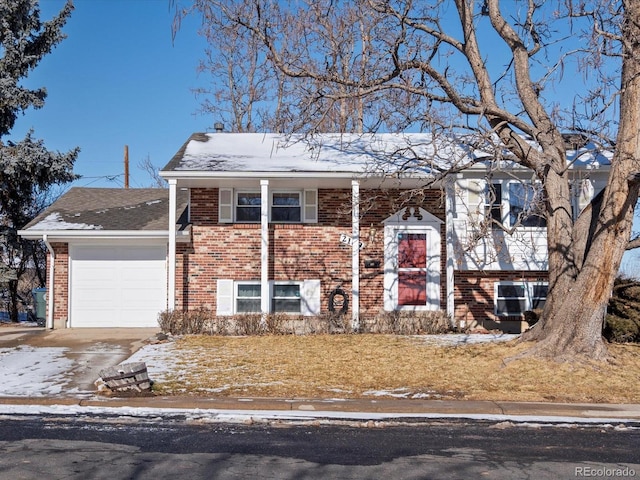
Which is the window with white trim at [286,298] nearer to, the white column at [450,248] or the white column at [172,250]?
the white column at [172,250]

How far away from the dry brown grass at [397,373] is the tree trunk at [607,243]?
444 mm

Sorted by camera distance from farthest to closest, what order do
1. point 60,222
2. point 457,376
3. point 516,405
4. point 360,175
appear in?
point 60,222 < point 360,175 < point 457,376 < point 516,405

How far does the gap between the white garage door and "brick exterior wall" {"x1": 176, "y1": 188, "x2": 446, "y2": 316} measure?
72 centimetres

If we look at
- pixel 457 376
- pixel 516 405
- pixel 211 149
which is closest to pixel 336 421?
pixel 516 405

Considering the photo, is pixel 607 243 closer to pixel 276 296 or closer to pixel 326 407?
pixel 326 407

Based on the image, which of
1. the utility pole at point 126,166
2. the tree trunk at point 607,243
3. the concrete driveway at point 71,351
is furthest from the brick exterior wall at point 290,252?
the utility pole at point 126,166

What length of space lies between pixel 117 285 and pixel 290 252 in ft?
15.4

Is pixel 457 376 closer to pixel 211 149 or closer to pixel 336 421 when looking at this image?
pixel 336 421

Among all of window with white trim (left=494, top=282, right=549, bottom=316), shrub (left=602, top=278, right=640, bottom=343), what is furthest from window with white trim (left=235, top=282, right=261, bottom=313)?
shrub (left=602, top=278, right=640, bottom=343)

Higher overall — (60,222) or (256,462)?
(60,222)

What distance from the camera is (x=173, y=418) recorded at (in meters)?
7.85

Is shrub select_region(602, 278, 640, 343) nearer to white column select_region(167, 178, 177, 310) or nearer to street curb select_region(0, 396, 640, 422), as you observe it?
street curb select_region(0, 396, 640, 422)

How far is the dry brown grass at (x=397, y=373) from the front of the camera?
9242mm

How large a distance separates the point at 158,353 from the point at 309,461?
712 cm
